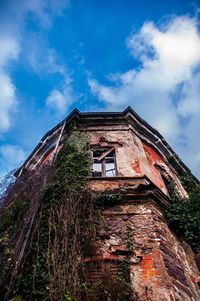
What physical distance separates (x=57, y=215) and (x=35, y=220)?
55 centimetres

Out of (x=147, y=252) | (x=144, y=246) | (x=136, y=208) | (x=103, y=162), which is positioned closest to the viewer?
(x=147, y=252)

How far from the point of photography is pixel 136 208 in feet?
24.2

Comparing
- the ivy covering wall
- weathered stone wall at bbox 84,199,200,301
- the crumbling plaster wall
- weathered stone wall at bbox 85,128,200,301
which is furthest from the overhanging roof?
weathered stone wall at bbox 84,199,200,301

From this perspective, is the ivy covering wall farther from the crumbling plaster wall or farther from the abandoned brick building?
the crumbling plaster wall

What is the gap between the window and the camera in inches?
361

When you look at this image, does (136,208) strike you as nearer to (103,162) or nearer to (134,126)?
(103,162)

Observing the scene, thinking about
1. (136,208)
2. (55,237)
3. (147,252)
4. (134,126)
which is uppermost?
(134,126)

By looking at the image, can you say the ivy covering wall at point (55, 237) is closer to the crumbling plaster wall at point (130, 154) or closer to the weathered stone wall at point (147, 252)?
the weathered stone wall at point (147, 252)

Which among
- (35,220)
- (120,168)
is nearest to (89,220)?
(35,220)

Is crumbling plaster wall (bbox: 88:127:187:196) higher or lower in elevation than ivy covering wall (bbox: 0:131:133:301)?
higher

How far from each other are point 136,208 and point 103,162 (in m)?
2.60

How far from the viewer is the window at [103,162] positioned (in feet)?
30.1

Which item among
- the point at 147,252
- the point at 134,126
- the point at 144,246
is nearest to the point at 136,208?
the point at 144,246

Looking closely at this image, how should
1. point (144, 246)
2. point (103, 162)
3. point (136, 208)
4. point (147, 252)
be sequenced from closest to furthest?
point (147, 252) → point (144, 246) → point (136, 208) → point (103, 162)
